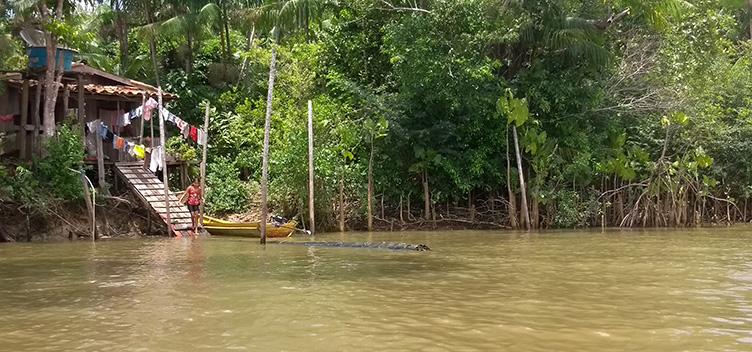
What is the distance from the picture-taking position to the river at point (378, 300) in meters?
6.16

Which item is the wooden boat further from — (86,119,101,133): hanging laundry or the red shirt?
(86,119,101,133): hanging laundry

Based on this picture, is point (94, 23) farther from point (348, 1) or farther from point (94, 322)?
point (94, 322)

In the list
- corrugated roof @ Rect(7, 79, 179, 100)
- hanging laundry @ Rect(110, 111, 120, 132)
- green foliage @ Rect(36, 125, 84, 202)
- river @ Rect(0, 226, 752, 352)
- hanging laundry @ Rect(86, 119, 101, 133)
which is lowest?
river @ Rect(0, 226, 752, 352)

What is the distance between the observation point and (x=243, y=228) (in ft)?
62.6

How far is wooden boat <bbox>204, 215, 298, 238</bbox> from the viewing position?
1878cm

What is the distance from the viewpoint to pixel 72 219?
61.5ft

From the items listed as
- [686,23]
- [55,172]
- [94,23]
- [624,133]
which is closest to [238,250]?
[55,172]

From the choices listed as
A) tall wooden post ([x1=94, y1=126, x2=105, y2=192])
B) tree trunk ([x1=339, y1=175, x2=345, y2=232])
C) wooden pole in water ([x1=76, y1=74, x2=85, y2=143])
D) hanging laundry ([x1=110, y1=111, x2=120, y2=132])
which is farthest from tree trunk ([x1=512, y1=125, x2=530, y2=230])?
wooden pole in water ([x1=76, y1=74, x2=85, y2=143])

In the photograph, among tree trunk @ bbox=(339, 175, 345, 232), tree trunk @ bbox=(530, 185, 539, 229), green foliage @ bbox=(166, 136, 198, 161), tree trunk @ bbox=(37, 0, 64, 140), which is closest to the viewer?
tree trunk @ bbox=(37, 0, 64, 140)

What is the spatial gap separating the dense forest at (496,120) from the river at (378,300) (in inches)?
297

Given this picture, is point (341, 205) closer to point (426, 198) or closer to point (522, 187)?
point (426, 198)

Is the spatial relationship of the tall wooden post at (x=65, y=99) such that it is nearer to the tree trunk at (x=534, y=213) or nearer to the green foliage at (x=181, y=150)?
the green foliage at (x=181, y=150)

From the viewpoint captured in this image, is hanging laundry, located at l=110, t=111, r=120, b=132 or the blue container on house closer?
the blue container on house

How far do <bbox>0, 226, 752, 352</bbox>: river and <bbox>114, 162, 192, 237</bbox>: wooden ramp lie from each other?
15.3ft
